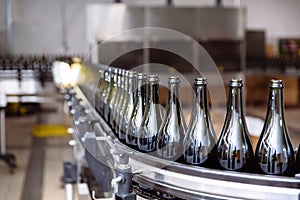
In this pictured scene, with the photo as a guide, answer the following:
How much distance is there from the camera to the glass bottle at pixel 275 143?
93cm

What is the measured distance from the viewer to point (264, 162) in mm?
939

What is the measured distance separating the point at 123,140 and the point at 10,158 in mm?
3763

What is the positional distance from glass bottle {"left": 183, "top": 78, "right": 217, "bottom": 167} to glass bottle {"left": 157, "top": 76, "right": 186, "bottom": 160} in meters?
0.02

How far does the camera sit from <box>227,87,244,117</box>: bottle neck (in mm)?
967

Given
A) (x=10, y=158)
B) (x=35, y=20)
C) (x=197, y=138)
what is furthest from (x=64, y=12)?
(x=197, y=138)

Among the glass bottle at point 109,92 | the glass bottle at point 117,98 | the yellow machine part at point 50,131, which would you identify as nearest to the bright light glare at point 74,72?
the glass bottle at point 109,92

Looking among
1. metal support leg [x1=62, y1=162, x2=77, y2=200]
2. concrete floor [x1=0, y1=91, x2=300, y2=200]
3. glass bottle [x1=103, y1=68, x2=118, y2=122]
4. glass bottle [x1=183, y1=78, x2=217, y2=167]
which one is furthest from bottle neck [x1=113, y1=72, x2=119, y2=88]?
metal support leg [x1=62, y1=162, x2=77, y2=200]

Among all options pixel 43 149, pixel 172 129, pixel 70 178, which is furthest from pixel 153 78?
pixel 43 149

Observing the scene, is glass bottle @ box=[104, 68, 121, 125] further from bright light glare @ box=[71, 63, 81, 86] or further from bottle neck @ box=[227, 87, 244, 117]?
bright light glare @ box=[71, 63, 81, 86]

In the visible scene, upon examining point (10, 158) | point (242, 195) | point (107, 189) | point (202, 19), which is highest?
point (202, 19)

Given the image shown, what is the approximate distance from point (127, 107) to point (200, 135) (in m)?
0.28

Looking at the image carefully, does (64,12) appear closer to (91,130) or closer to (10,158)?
(10,158)

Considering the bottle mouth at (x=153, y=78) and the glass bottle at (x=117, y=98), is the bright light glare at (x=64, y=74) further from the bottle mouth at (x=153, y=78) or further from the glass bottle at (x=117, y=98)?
the bottle mouth at (x=153, y=78)

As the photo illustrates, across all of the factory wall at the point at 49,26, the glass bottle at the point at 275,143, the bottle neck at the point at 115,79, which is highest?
the factory wall at the point at 49,26
